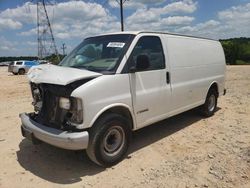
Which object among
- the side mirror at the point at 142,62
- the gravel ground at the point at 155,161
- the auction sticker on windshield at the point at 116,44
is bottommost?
the gravel ground at the point at 155,161

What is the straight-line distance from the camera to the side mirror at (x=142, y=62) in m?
5.17

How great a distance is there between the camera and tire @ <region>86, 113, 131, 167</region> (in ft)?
15.1

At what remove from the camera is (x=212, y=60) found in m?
8.00

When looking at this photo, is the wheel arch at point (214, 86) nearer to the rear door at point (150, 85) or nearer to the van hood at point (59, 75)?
the rear door at point (150, 85)

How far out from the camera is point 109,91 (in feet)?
15.6

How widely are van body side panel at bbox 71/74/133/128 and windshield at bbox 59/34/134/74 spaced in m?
0.23

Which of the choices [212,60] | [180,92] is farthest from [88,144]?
[212,60]

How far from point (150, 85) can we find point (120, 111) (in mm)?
831

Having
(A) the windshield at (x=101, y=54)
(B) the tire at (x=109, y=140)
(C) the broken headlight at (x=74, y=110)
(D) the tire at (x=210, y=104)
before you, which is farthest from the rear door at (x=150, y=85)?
(D) the tire at (x=210, y=104)

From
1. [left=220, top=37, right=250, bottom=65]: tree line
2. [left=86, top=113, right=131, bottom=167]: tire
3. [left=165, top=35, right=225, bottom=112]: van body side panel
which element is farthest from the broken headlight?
[left=220, top=37, right=250, bottom=65]: tree line

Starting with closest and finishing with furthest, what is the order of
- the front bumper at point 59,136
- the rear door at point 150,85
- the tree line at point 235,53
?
the front bumper at point 59,136, the rear door at point 150,85, the tree line at point 235,53

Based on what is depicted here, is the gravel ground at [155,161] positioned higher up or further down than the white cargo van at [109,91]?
further down

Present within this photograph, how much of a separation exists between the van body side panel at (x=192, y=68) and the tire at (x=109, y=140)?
Answer: 163cm

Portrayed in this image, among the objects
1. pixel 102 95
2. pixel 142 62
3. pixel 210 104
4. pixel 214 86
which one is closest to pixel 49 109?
pixel 102 95
